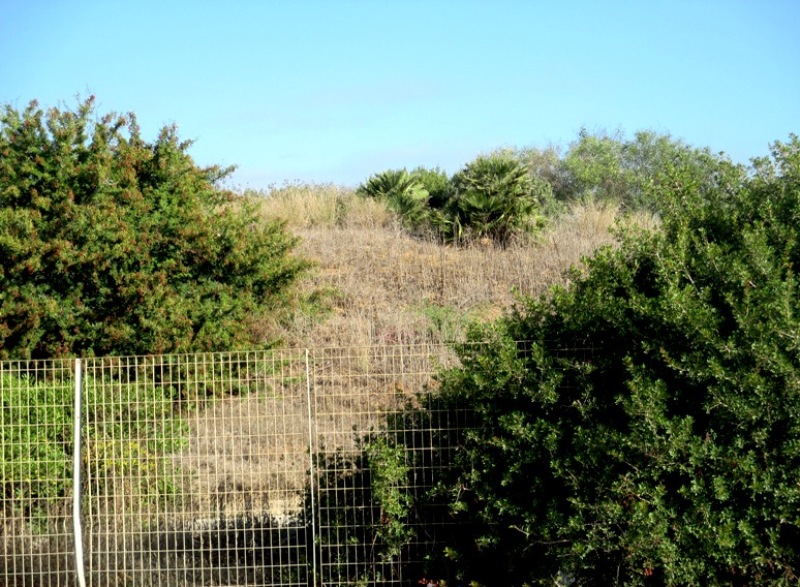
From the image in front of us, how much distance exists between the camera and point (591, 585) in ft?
24.2

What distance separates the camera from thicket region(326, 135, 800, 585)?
264 inches

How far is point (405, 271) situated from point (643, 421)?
46.6 feet

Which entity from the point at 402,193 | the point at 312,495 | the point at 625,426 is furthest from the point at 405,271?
the point at 625,426

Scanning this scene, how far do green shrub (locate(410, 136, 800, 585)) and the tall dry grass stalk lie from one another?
8.96 meters

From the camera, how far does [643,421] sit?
6.83 m

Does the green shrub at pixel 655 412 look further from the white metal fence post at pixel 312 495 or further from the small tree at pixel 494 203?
the small tree at pixel 494 203

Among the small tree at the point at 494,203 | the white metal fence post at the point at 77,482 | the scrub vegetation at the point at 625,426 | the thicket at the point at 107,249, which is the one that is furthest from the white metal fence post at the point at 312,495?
the small tree at the point at 494,203

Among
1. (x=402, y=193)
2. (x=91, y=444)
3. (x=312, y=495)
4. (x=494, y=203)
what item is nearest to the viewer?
(x=312, y=495)

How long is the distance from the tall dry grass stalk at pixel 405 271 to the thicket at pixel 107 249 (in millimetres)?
2335

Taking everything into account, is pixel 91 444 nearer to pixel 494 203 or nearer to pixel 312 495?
pixel 312 495

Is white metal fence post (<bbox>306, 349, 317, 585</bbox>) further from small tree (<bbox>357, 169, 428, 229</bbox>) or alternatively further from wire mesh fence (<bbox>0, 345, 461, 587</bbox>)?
small tree (<bbox>357, 169, 428, 229</bbox>)

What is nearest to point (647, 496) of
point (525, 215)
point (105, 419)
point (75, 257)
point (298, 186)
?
point (105, 419)

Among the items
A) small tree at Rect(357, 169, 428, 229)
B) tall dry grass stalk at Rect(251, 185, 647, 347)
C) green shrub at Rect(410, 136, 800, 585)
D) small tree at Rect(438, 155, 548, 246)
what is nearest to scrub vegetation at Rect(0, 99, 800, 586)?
green shrub at Rect(410, 136, 800, 585)

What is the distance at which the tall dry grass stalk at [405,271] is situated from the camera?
1798 cm
